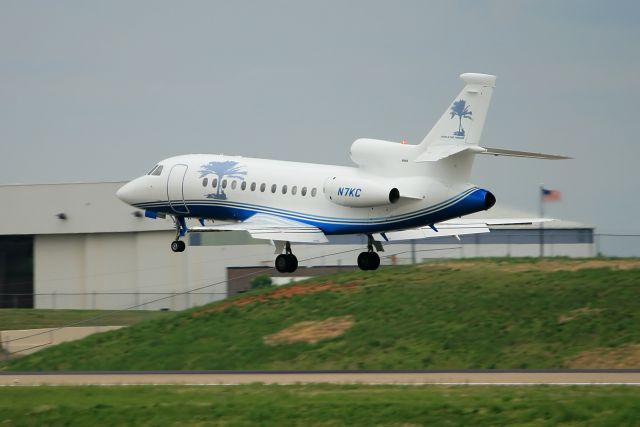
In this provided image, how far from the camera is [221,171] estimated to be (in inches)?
2131

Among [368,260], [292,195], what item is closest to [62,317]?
[368,260]

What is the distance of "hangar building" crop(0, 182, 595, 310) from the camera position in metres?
82.9

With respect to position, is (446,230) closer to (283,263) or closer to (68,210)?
(283,263)

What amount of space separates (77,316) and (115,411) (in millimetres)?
41909

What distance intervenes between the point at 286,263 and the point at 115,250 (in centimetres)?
3547

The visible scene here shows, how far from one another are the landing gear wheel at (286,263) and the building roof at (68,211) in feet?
106

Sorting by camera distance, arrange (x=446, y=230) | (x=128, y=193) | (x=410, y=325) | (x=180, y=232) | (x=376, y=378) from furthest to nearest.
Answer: (x=128, y=193) < (x=180, y=232) < (x=410, y=325) < (x=446, y=230) < (x=376, y=378)

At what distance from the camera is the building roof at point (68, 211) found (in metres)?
85.7

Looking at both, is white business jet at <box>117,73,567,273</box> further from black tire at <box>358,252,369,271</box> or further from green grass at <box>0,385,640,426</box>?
green grass at <box>0,385,640,426</box>

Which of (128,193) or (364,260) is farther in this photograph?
(128,193)

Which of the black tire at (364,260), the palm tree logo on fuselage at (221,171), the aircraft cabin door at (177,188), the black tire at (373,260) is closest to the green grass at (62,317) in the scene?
the aircraft cabin door at (177,188)

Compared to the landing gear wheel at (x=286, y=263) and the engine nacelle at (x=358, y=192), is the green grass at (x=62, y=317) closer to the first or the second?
the landing gear wheel at (x=286, y=263)

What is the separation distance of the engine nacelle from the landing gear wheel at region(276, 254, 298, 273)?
13.2ft

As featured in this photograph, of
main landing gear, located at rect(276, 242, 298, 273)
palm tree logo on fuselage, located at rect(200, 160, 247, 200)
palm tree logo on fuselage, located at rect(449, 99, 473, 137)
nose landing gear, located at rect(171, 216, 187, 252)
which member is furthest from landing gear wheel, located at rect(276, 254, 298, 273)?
palm tree logo on fuselage, located at rect(449, 99, 473, 137)
